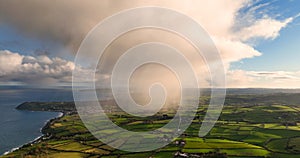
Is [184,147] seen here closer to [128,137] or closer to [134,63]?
[128,137]

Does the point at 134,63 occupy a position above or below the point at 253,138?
above

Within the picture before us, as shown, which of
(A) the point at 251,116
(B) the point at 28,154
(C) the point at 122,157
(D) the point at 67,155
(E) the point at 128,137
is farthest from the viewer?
(A) the point at 251,116

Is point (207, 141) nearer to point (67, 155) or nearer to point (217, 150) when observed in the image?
point (217, 150)


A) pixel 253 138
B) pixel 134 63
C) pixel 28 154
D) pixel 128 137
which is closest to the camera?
pixel 134 63

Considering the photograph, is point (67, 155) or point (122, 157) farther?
point (67, 155)

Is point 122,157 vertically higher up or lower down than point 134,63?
lower down

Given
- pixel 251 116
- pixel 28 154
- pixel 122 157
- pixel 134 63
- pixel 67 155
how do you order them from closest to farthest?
1. pixel 134 63
2. pixel 122 157
3. pixel 67 155
4. pixel 28 154
5. pixel 251 116

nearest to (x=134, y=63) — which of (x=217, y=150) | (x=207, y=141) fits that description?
(x=217, y=150)

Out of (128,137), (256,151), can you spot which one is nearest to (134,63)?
(256,151)

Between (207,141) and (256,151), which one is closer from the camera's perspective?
(256,151)
